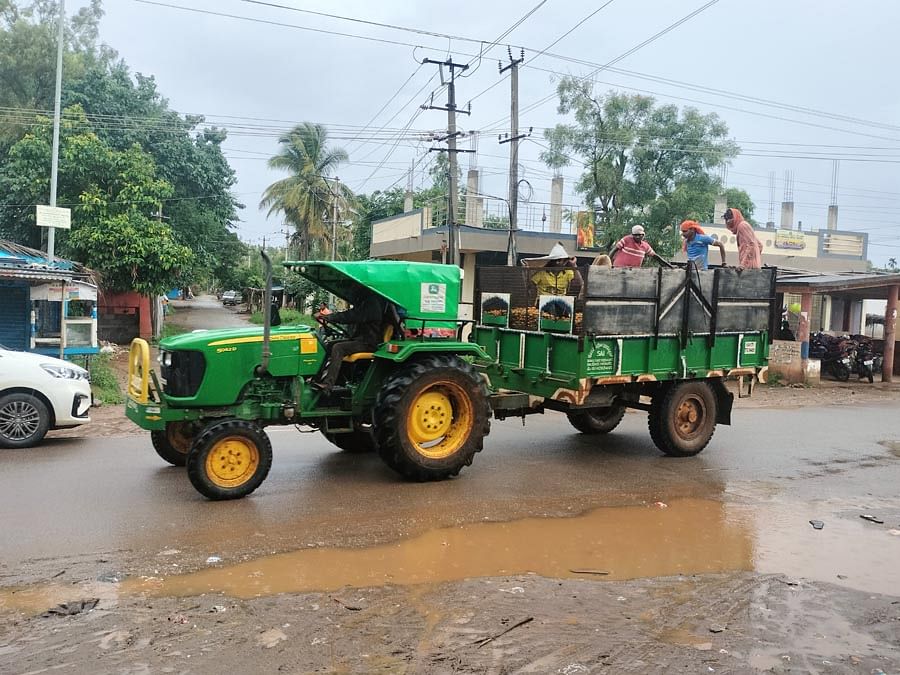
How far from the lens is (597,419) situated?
10328mm

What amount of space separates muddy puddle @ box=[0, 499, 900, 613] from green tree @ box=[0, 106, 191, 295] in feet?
61.8

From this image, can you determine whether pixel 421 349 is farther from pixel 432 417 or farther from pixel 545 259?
pixel 545 259

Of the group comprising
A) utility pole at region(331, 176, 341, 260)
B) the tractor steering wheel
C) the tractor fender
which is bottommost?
the tractor fender

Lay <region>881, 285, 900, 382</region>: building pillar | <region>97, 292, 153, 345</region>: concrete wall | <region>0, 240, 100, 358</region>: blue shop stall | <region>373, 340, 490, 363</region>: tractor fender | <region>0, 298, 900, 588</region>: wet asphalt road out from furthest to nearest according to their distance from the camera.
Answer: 1. <region>97, 292, 153, 345</region>: concrete wall
2. <region>881, 285, 900, 382</region>: building pillar
3. <region>0, 240, 100, 358</region>: blue shop stall
4. <region>373, 340, 490, 363</region>: tractor fender
5. <region>0, 298, 900, 588</region>: wet asphalt road

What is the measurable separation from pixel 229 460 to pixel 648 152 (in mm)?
20342

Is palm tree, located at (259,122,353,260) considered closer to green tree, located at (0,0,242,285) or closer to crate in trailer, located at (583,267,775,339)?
green tree, located at (0,0,242,285)

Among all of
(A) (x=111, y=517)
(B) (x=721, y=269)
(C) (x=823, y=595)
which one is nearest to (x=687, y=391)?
(B) (x=721, y=269)

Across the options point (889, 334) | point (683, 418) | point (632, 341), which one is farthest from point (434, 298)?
point (889, 334)

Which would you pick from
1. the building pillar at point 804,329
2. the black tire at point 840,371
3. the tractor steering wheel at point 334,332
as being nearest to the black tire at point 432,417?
the tractor steering wheel at point 334,332

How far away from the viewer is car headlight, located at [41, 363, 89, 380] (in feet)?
29.7

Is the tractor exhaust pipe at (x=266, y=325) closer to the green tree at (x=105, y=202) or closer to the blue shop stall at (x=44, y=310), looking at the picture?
the blue shop stall at (x=44, y=310)

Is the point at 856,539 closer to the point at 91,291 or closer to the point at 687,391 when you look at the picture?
the point at 687,391

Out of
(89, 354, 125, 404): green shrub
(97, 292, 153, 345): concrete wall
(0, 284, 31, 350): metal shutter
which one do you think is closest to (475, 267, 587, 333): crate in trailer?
(89, 354, 125, 404): green shrub

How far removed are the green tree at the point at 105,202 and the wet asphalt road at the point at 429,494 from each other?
13816mm
